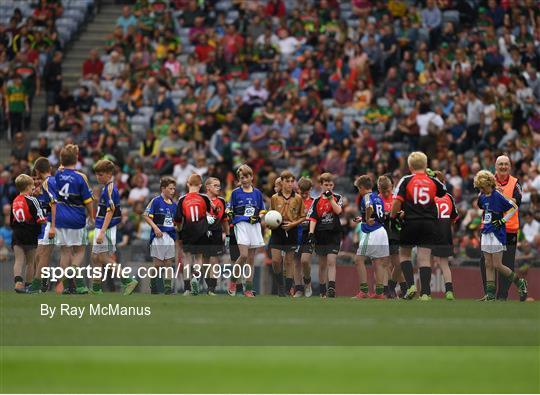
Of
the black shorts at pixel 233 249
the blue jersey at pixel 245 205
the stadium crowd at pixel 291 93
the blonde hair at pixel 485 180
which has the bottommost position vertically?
the black shorts at pixel 233 249

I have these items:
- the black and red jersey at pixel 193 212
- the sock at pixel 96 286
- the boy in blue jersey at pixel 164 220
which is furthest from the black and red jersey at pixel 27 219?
the black and red jersey at pixel 193 212

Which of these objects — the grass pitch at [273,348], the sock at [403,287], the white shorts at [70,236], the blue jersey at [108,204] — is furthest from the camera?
the sock at [403,287]

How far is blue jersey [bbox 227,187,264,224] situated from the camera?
69.8 ft

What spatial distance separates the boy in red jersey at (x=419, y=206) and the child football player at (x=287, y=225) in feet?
9.79

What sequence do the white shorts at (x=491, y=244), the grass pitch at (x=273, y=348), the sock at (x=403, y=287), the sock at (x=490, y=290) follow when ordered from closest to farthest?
1. the grass pitch at (x=273, y=348)
2. the white shorts at (x=491, y=244)
3. the sock at (x=490, y=290)
4. the sock at (x=403, y=287)

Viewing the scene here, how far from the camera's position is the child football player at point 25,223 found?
68.1 ft

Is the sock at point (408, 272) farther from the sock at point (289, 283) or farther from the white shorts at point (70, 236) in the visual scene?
the white shorts at point (70, 236)

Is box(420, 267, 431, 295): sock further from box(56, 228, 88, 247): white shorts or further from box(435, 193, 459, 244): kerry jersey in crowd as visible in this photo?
box(56, 228, 88, 247): white shorts

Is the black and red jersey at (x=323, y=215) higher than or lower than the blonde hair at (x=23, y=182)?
lower

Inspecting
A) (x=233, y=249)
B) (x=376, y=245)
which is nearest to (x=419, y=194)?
(x=376, y=245)

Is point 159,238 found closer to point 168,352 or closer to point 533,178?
point 533,178

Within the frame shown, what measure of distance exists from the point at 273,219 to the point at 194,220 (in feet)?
4.21

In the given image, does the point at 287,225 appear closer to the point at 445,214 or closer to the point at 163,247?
the point at 163,247

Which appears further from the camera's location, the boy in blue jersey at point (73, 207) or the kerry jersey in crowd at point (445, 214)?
the kerry jersey in crowd at point (445, 214)
